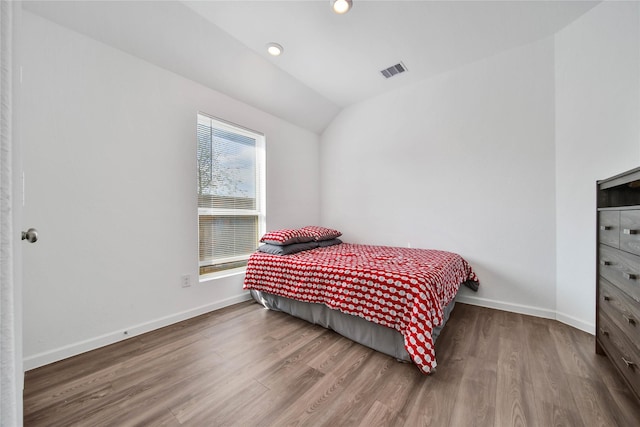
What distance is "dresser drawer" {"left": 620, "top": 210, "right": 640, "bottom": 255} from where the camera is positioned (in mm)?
1229

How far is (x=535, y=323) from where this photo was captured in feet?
7.29

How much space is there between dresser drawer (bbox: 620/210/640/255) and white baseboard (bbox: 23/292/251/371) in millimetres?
3077

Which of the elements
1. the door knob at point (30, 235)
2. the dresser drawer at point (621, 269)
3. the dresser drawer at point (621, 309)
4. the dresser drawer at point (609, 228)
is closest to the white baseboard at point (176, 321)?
the dresser drawer at point (621, 309)

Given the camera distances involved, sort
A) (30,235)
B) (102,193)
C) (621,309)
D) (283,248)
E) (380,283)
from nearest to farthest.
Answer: (30,235) < (621,309) < (380,283) < (102,193) < (283,248)

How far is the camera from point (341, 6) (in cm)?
195

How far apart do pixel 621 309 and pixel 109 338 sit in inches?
132

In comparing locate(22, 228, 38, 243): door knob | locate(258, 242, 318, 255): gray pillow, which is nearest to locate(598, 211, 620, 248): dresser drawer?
locate(258, 242, 318, 255): gray pillow

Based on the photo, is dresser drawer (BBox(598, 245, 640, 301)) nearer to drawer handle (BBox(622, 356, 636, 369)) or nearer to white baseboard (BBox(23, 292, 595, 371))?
drawer handle (BBox(622, 356, 636, 369))

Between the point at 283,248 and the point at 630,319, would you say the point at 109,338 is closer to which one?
the point at 283,248

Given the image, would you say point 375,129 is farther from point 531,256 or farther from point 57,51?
point 57,51

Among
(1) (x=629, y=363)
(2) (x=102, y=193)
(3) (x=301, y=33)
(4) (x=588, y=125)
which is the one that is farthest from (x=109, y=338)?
(4) (x=588, y=125)

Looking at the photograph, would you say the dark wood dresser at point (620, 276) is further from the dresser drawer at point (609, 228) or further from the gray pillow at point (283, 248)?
the gray pillow at point (283, 248)

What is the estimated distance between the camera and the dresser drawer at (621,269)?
1.24 m

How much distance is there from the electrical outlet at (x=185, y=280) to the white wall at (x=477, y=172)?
2.19 metres
